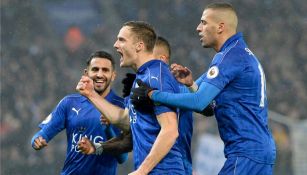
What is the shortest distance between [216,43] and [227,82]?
15.6 inches

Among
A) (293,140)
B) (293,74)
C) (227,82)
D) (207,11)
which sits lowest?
(293,140)

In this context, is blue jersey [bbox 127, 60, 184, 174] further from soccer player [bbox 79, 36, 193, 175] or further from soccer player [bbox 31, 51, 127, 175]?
soccer player [bbox 31, 51, 127, 175]

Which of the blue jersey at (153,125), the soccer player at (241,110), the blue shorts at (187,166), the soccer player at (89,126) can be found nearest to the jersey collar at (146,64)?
the blue jersey at (153,125)

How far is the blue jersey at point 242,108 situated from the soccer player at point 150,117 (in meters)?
0.38

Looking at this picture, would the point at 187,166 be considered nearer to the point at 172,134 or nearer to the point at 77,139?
the point at 172,134

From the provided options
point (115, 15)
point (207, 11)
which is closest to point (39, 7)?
point (115, 15)

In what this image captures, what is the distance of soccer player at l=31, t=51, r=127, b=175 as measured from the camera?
21.9ft

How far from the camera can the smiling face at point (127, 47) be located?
5242 mm

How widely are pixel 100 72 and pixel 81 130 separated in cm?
51

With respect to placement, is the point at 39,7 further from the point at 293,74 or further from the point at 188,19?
the point at 293,74

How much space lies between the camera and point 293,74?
1307 centimetres

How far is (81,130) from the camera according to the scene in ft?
22.1

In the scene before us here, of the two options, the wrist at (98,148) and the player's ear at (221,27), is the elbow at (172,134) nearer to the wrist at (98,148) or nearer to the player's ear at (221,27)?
the player's ear at (221,27)

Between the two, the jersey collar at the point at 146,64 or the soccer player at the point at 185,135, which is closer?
the jersey collar at the point at 146,64
